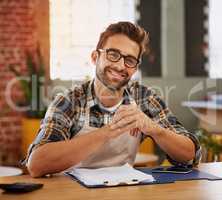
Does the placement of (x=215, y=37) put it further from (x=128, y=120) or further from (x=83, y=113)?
(x=128, y=120)

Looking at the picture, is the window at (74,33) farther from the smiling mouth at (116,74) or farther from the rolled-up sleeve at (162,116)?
the smiling mouth at (116,74)

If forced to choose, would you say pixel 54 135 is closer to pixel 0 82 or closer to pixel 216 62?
pixel 0 82

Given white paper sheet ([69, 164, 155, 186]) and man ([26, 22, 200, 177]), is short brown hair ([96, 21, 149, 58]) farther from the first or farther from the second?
white paper sheet ([69, 164, 155, 186])

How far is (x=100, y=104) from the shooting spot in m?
2.34

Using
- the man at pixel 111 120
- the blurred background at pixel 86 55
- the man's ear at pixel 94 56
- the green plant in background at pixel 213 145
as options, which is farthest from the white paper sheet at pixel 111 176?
the blurred background at pixel 86 55

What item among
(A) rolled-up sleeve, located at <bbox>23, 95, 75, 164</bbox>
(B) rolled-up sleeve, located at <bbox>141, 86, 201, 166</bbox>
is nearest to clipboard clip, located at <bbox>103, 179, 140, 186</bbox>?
(A) rolled-up sleeve, located at <bbox>23, 95, 75, 164</bbox>

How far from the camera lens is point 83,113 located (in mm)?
2289

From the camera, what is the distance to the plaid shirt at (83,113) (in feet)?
6.84

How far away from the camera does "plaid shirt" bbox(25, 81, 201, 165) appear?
2085mm

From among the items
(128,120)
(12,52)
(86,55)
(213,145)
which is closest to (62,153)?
(128,120)

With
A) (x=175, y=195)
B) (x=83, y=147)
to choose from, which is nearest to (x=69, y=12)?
(x=83, y=147)

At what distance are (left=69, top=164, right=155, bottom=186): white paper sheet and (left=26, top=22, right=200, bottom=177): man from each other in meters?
0.12

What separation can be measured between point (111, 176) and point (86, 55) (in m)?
4.13

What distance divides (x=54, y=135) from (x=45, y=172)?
19cm
